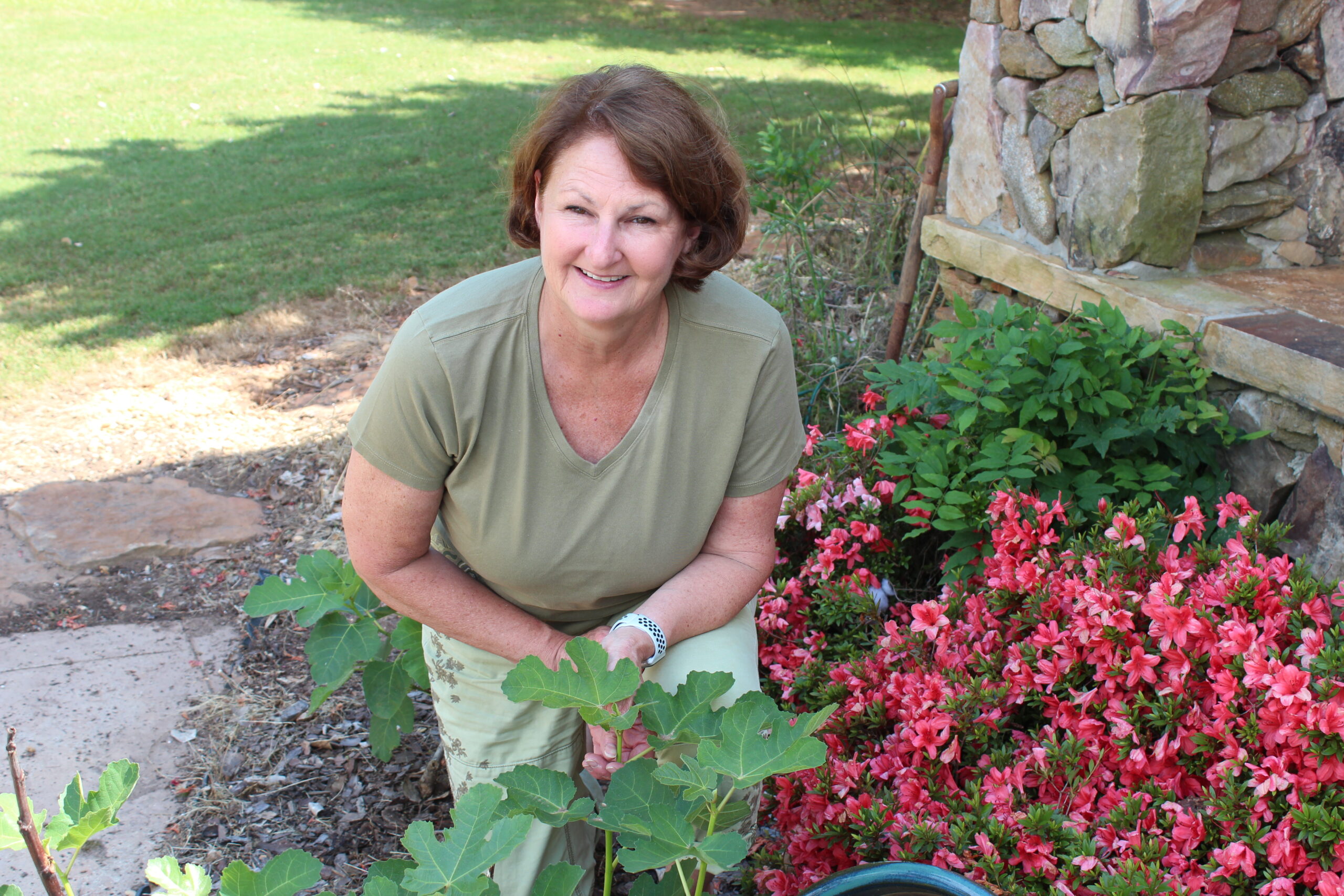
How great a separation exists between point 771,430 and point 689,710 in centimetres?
71

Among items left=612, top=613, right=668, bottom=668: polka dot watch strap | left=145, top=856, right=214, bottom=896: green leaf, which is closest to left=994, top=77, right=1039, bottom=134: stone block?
left=612, top=613, right=668, bottom=668: polka dot watch strap

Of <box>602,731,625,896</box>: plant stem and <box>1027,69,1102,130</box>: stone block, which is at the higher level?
<box>1027,69,1102,130</box>: stone block

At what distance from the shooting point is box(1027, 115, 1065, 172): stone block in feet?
9.25

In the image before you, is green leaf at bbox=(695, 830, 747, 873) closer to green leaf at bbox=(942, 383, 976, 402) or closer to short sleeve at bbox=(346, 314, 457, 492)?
short sleeve at bbox=(346, 314, 457, 492)

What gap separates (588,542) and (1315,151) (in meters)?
2.26

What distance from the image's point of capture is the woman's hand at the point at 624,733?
163 cm

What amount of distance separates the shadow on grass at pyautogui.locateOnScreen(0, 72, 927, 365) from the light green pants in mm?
3369

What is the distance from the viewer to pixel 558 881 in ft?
3.72

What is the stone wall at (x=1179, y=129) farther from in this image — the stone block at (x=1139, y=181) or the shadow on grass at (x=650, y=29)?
the shadow on grass at (x=650, y=29)

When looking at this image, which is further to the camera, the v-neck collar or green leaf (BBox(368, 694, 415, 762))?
green leaf (BBox(368, 694, 415, 762))

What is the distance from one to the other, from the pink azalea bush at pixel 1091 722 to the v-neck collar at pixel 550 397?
2.17 feet

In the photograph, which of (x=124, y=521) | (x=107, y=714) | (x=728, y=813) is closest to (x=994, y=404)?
(x=728, y=813)

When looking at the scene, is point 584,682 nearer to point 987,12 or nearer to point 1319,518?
point 1319,518

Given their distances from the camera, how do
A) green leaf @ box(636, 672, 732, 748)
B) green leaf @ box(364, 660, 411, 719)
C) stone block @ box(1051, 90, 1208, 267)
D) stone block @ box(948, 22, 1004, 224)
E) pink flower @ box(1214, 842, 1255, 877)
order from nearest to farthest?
green leaf @ box(636, 672, 732, 748) < pink flower @ box(1214, 842, 1255, 877) < green leaf @ box(364, 660, 411, 719) < stone block @ box(1051, 90, 1208, 267) < stone block @ box(948, 22, 1004, 224)
